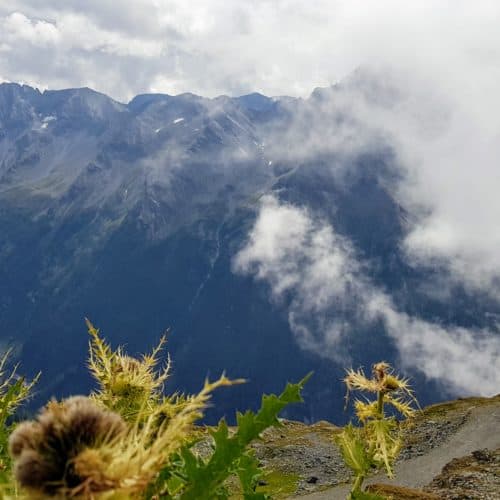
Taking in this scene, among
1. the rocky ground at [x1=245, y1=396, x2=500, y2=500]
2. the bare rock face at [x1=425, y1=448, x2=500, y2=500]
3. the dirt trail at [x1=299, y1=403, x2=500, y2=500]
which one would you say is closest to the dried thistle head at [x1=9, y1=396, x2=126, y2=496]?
the rocky ground at [x1=245, y1=396, x2=500, y2=500]

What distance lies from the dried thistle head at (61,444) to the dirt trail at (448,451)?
5050cm

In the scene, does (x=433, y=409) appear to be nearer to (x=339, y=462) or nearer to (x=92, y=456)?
(x=339, y=462)

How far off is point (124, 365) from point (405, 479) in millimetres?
58782

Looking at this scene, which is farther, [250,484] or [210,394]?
[250,484]

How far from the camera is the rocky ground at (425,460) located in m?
44.2

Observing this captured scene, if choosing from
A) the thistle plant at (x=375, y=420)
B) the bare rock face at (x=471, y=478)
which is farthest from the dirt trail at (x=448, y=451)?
the thistle plant at (x=375, y=420)

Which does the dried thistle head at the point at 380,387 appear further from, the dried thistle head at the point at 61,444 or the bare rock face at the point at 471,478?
the bare rock face at the point at 471,478

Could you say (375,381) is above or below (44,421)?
above

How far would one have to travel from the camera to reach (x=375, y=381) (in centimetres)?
516

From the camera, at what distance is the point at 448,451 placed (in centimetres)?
6494

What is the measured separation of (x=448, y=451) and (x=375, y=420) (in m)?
67.1

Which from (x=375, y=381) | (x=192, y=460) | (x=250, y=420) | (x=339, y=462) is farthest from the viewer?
(x=339, y=462)

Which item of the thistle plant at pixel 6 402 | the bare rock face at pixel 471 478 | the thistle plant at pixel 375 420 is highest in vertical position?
the bare rock face at pixel 471 478

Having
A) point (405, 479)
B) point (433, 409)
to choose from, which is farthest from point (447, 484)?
point (433, 409)
